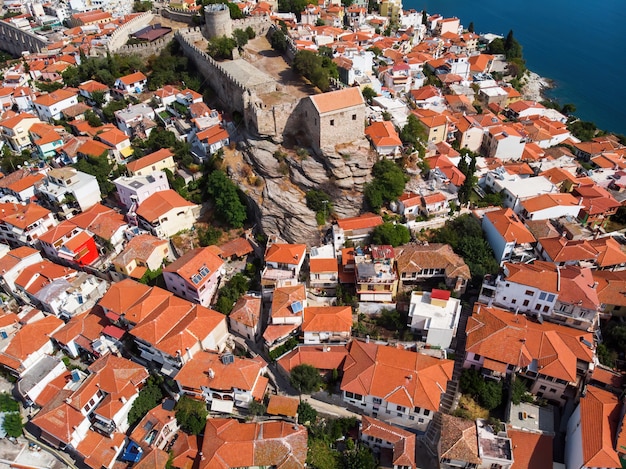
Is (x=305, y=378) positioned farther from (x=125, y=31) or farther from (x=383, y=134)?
(x=125, y=31)

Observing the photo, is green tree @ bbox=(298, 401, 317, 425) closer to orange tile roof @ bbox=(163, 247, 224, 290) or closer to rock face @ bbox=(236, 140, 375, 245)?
orange tile roof @ bbox=(163, 247, 224, 290)

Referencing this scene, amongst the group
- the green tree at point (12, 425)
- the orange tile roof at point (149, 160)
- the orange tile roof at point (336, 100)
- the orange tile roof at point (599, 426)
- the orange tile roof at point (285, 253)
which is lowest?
the green tree at point (12, 425)

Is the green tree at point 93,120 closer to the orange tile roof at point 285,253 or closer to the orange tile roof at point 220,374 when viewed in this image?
the orange tile roof at point 285,253

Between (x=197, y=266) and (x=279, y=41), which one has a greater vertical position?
(x=279, y=41)

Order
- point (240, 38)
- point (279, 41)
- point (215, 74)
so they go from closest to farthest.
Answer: point (215, 74), point (279, 41), point (240, 38)

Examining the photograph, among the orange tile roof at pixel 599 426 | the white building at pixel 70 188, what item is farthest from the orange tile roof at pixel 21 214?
the orange tile roof at pixel 599 426

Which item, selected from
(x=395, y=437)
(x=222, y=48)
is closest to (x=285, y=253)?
(x=395, y=437)
